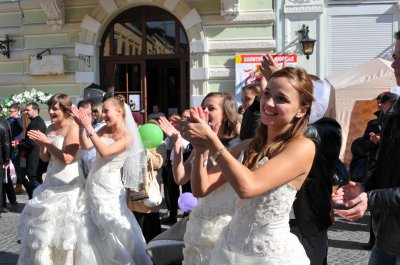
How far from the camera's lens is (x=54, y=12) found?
1147 centimetres

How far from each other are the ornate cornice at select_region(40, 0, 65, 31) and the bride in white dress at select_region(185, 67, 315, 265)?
1028cm

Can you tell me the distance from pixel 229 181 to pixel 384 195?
75cm

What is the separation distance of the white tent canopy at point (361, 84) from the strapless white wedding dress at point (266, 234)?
6.32 meters

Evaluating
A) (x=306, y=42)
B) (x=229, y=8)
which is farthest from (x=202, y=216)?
(x=229, y=8)

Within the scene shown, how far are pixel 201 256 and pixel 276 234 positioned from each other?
0.88 m

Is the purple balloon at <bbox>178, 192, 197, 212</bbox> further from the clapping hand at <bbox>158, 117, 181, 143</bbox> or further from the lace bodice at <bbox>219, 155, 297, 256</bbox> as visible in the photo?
the lace bodice at <bbox>219, 155, 297, 256</bbox>

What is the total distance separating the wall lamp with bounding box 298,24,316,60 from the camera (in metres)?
10.5

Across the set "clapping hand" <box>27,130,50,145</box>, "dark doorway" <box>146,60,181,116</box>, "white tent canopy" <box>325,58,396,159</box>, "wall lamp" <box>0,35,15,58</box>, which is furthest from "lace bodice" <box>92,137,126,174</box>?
"wall lamp" <box>0,35,15,58</box>

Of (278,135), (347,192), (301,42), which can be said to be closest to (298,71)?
(278,135)

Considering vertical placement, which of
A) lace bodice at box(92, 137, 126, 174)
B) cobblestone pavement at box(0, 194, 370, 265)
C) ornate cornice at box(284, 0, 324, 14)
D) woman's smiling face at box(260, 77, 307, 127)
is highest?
ornate cornice at box(284, 0, 324, 14)

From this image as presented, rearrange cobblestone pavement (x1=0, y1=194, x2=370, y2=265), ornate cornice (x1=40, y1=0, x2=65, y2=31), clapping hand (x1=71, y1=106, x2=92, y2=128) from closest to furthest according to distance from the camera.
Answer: clapping hand (x1=71, y1=106, x2=92, y2=128) < cobblestone pavement (x1=0, y1=194, x2=370, y2=265) < ornate cornice (x1=40, y1=0, x2=65, y2=31)

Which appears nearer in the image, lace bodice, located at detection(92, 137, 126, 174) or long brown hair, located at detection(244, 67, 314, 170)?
long brown hair, located at detection(244, 67, 314, 170)

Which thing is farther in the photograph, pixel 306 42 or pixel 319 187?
pixel 306 42

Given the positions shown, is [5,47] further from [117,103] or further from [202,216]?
[202,216]
